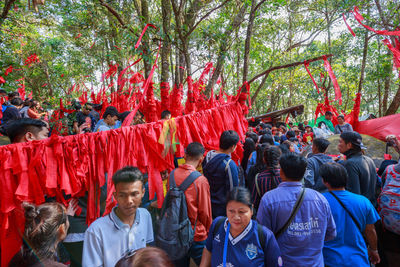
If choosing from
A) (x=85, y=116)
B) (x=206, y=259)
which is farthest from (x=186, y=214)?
(x=85, y=116)

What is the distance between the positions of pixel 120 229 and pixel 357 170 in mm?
2460

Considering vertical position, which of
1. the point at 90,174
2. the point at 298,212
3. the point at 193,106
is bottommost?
the point at 298,212

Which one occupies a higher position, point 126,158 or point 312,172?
point 126,158

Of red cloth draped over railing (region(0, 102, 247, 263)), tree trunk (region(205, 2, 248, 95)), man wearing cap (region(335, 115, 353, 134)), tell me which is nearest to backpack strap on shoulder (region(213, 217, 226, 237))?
red cloth draped over railing (region(0, 102, 247, 263))

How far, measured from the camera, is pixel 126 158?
2.27m

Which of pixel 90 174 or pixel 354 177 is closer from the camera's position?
pixel 90 174

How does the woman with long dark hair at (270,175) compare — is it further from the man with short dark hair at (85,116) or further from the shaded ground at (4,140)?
the shaded ground at (4,140)

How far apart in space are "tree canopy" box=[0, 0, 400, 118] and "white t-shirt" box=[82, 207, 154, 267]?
2.45m

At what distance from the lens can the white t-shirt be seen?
1472mm

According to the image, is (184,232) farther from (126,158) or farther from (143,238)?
(126,158)

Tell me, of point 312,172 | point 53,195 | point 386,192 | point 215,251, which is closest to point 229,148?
point 312,172

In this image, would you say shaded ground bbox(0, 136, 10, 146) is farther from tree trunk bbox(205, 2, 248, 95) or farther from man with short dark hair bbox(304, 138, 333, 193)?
man with short dark hair bbox(304, 138, 333, 193)

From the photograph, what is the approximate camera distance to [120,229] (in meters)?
1.58

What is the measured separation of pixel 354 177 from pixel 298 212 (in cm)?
126
